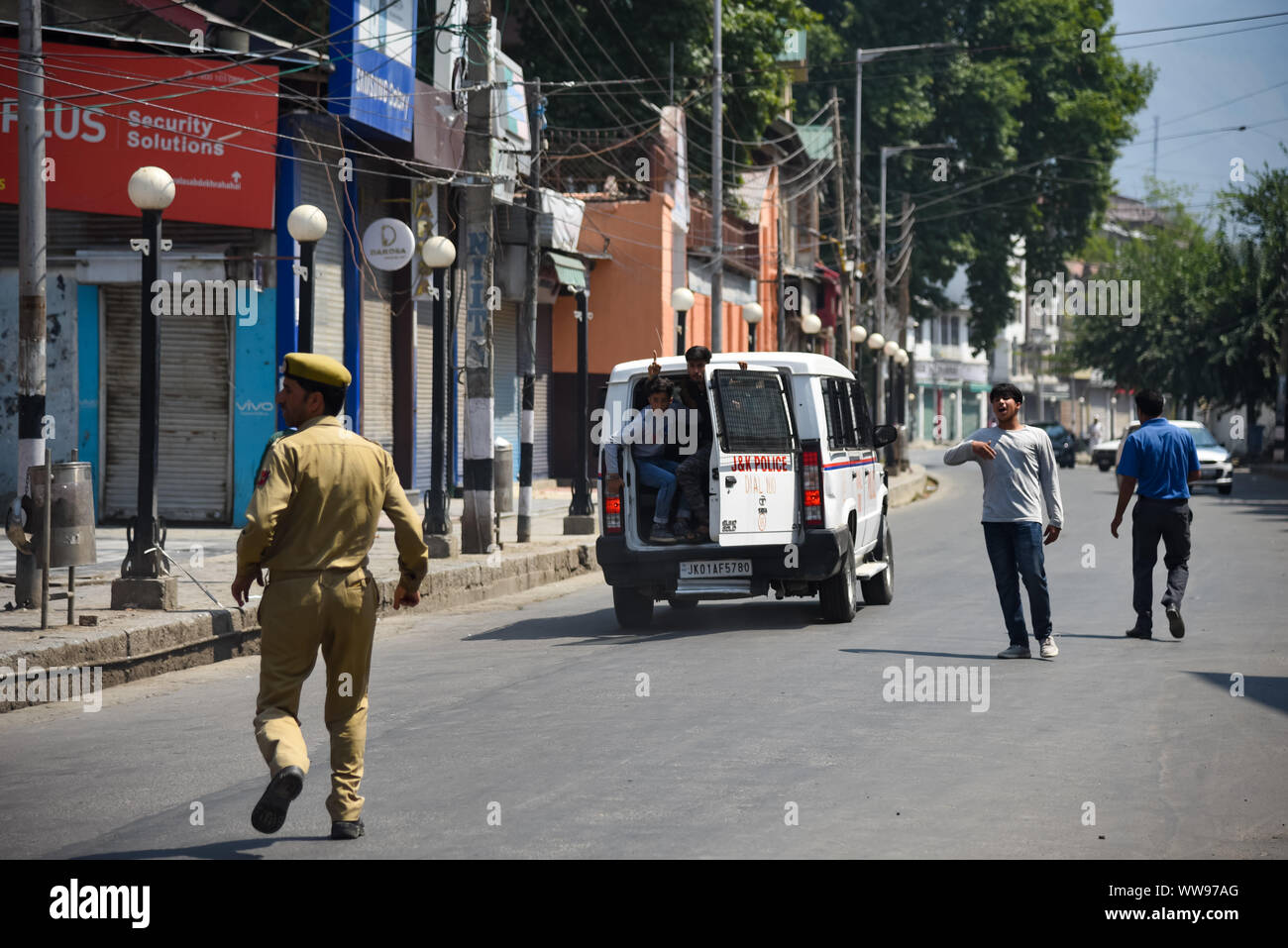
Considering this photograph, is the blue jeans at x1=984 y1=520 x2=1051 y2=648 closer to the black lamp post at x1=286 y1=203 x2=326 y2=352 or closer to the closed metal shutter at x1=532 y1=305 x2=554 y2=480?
the black lamp post at x1=286 y1=203 x2=326 y2=352

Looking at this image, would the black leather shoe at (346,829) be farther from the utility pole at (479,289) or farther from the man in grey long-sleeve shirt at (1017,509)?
the utility pole at (479,289)

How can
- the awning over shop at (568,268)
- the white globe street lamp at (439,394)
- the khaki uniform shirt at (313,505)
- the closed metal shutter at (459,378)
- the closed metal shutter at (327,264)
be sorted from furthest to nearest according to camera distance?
the awning over shop at (568,268)
the closed metal shutter at (459,378)
the closed metal shutter at (327,264)
the white globe street lamp at (439,394)
the khaki uniform shirt at (313,505)

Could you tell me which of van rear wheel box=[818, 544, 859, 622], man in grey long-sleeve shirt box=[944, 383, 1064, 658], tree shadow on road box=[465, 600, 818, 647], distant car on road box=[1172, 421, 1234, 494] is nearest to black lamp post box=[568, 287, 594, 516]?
tree shadow on road box=[465, 600, 818, 647]

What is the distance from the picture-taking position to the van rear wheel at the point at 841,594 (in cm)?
1334

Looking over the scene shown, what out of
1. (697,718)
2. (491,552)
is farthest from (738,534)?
(491,552)

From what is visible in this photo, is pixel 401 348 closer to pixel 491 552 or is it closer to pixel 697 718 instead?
pixel 491 552

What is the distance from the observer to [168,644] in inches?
478

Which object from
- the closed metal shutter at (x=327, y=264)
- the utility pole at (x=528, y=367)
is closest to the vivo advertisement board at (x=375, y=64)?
the closed metal shutter at (x=327, y=264)

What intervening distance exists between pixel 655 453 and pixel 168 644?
13.3 feet

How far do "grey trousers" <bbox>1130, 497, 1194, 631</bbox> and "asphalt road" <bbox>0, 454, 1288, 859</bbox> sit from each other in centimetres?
44

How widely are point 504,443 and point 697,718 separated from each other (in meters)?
15.3

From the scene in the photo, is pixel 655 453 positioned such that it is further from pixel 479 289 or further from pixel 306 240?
pixel 479 289

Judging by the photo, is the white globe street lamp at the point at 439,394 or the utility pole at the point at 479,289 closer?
the utility pole at the point at 479,289

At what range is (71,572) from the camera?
41.4ft
